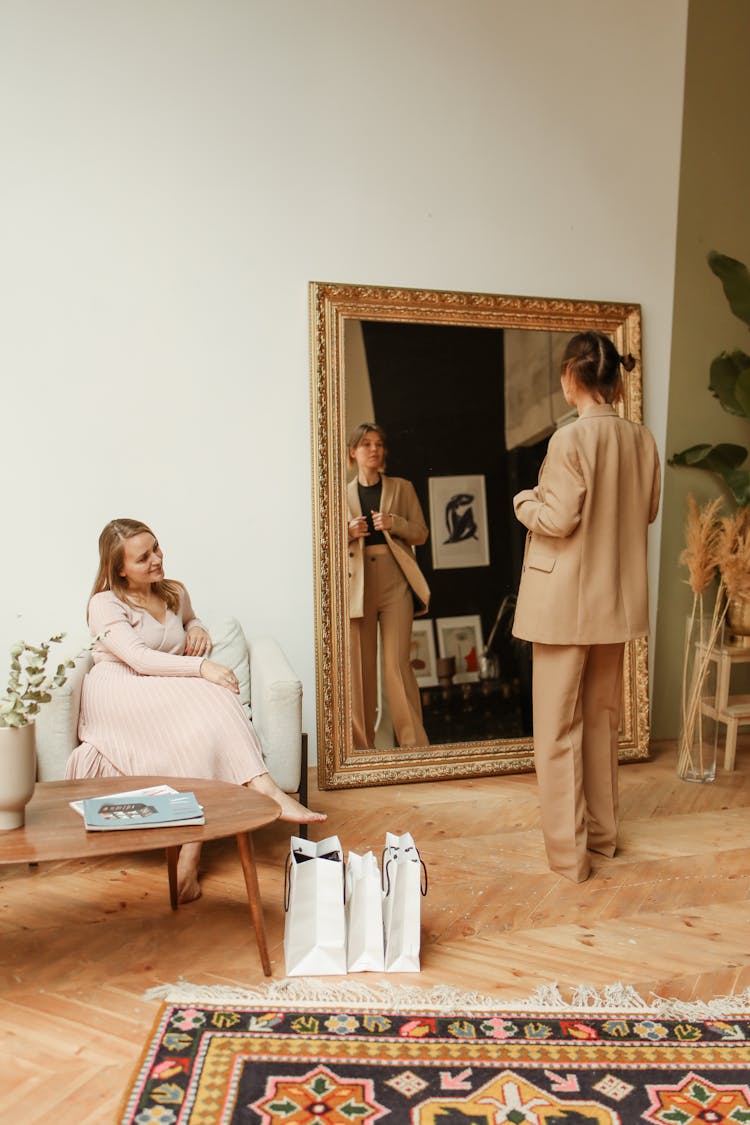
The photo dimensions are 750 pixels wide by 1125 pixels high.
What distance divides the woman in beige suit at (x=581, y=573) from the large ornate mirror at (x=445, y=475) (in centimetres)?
115

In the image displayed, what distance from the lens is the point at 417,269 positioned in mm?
4539

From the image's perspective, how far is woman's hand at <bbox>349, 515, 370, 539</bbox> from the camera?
4.43m

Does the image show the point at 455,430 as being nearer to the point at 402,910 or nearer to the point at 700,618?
the point at 700,618

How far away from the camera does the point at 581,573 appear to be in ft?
10.7

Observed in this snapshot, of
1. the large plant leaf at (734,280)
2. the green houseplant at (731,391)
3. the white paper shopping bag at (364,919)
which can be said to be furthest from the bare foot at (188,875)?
the large plant leaf at (734,280)

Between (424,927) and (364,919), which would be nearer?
(364,919)

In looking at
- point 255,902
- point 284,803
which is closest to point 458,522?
point 284,803

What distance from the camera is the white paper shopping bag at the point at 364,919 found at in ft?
Answer: 8.84

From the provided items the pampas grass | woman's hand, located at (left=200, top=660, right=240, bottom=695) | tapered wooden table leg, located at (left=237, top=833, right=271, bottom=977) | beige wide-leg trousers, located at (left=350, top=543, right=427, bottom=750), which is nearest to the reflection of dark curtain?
beige wide-leg trousers, located at (left=350, top=543, right=427, bottom=750)

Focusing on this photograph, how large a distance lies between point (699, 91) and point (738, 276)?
1057mm

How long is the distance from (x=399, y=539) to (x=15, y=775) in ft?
7.74

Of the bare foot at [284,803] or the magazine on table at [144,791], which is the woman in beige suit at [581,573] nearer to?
the bare foot at [284,803]

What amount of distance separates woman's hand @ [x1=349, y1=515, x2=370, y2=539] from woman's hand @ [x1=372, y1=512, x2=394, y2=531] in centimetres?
5

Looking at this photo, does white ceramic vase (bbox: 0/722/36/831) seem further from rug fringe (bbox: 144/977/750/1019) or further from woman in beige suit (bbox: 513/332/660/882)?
woman in beige suit (bbox: 513/332/660/882)
